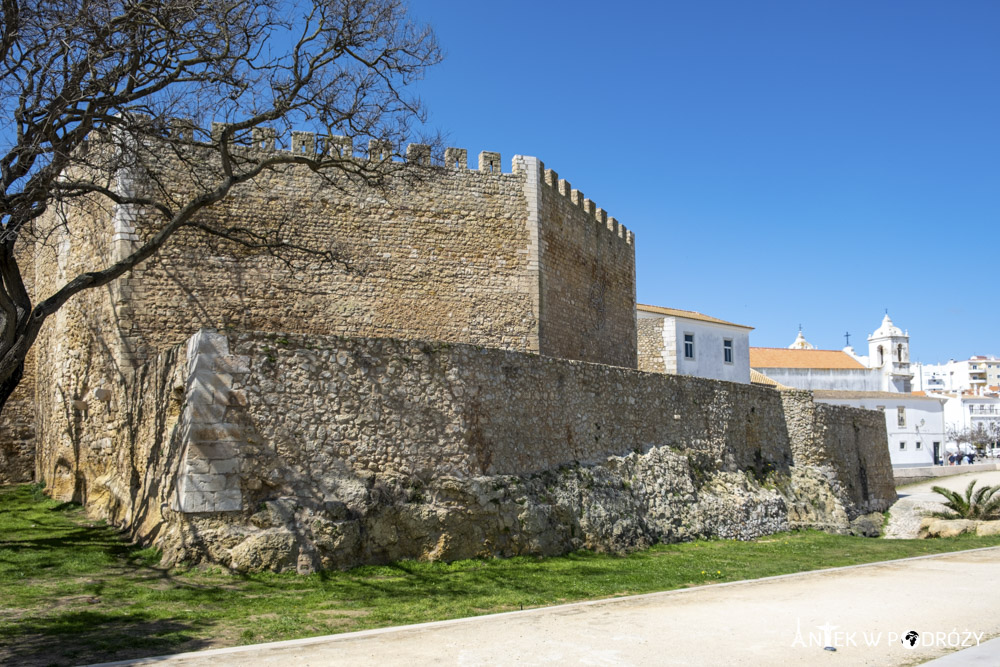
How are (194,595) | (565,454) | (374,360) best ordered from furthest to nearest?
(565,454) < (374,360) < (194,595)

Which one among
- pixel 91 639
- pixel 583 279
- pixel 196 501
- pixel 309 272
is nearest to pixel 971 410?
pixel 583 279

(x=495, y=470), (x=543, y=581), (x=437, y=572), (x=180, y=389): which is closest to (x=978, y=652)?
(x=543, y=581)

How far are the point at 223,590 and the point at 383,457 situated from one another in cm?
279

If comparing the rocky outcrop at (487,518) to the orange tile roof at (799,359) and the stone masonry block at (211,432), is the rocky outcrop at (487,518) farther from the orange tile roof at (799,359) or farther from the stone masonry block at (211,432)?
the orange tile roof at (799,359)

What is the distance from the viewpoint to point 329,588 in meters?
9.02

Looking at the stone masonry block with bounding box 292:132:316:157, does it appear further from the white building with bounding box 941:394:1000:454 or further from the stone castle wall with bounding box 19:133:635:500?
the white building with bounding box 941:394:1000:454

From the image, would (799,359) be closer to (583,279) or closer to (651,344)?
(651,344)

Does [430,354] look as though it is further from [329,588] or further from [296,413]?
[329,588]

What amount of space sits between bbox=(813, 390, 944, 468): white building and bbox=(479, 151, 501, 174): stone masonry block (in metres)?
44.6

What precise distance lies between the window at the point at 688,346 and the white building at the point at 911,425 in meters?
23.9

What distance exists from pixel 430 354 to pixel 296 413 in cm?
214

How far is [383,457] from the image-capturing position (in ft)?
35.1

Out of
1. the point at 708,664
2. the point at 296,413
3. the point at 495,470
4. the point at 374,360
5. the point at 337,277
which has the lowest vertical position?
the point at 708,664

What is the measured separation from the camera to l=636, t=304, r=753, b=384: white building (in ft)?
118
